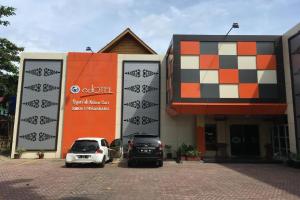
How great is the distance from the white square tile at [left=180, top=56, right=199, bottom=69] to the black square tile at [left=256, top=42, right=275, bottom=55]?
395 centimetres

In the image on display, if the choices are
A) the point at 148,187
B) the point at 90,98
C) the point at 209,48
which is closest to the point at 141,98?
the point at 90,98

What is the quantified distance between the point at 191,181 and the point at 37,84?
15.2 m

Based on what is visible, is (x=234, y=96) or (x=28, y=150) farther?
(x=28, y=150)

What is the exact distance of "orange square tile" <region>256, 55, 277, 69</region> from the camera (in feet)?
63.2

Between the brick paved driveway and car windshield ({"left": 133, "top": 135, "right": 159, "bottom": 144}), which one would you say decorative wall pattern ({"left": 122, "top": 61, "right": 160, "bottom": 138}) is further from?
the brick paved driveway

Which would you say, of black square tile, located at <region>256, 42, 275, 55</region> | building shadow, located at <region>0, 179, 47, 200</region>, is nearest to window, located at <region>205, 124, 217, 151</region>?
black square tile, located at <region>256, 42, 275, 55</region>

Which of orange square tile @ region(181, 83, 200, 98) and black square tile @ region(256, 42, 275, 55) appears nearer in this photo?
orange square tile @ region(181, 83, 200, 98)

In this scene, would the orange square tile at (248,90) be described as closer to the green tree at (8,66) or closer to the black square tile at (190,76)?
the black square tile at (190,76)

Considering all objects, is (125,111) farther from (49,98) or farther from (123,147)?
(49,98)

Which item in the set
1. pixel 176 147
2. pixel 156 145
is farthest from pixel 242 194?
pixel 176 147

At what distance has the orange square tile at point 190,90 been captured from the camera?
1888cm

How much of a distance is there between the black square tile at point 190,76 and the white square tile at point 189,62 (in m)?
0.26

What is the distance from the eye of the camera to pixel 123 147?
2156 cm

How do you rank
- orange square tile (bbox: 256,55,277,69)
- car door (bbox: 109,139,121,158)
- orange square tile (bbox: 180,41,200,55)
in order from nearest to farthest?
orange square tile (bbox: 256,55,277,69), orange square tile (bbox: 180,41,200,55), car door (bbox: 109,139,121,158)
